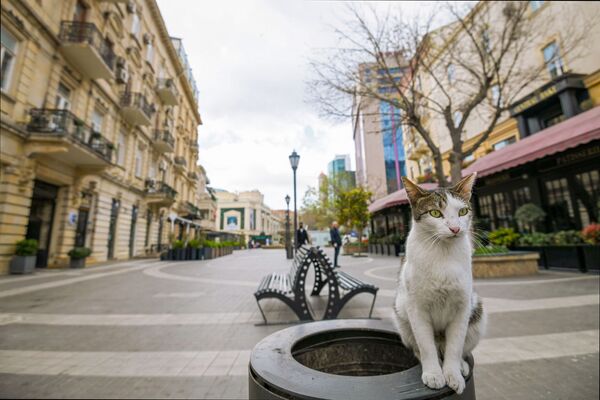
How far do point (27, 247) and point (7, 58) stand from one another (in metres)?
0.92

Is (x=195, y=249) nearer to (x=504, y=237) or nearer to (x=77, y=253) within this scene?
(x=77, y=253)

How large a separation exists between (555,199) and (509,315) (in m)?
9.56

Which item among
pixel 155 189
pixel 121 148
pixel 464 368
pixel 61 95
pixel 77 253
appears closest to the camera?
pixel 464 368

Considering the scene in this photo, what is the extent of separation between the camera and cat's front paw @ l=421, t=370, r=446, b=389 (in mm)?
822

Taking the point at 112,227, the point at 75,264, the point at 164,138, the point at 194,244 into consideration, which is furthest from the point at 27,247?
the point at 194,244

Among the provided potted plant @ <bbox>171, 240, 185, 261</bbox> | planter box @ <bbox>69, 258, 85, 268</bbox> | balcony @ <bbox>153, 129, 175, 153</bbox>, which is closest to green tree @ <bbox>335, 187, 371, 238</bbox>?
potted plant @ <bbox>171, 240, 185, 261</bbox>

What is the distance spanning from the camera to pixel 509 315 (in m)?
4.13

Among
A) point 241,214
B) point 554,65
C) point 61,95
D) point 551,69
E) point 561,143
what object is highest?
point 554,65

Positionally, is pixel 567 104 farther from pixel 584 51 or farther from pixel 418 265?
pixel 418 265

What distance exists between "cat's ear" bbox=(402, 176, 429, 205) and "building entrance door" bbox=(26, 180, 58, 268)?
1.44 m

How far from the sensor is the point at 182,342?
3309 millimetres

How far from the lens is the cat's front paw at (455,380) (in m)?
0.83

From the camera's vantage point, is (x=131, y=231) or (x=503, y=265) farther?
(x=131, y=231)

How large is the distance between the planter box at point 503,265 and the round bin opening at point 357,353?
300 inches
